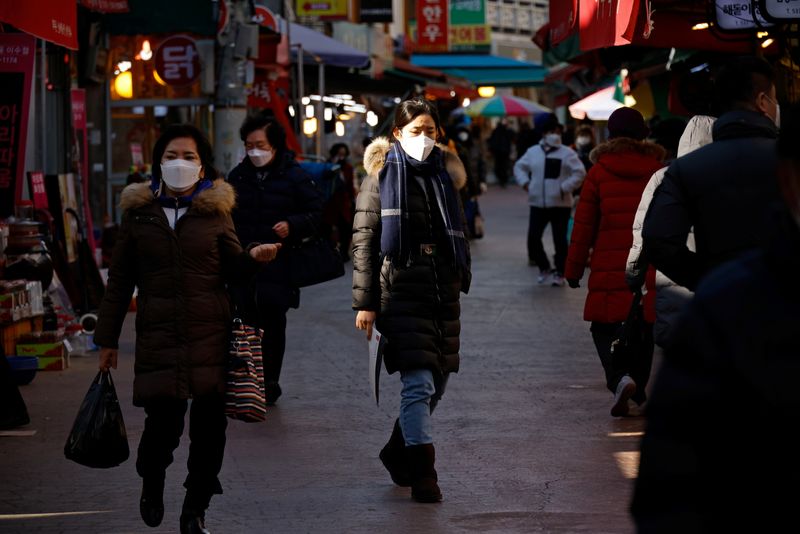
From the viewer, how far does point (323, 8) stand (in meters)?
31.4

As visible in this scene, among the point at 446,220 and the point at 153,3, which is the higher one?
the point at 153,3

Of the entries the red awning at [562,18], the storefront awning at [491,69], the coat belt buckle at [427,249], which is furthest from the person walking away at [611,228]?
the storefront awning at [491,69]

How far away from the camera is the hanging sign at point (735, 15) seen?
9180 mm

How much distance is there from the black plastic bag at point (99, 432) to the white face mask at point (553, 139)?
12249 mm

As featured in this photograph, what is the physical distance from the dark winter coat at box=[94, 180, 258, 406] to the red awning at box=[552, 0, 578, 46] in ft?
21.8

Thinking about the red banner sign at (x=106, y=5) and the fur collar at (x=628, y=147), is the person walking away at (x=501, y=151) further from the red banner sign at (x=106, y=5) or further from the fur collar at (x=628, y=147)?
the fur collar at (x=628, y=147)

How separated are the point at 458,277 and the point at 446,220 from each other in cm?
28

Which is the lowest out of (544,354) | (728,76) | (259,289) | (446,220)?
(544,354)

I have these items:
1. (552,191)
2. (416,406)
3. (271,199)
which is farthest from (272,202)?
(552,191)

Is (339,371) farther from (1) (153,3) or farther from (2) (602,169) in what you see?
(1) (153,3)

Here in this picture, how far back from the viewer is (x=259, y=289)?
373 inches

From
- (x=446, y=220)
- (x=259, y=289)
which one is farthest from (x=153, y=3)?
(x=446, y=220)

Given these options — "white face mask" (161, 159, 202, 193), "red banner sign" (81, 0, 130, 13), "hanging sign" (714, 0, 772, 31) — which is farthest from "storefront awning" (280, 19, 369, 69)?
"white face mask" (161, 159, 202, 193)

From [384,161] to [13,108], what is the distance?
489 centimetres
